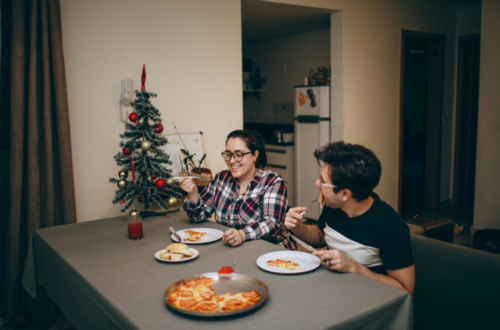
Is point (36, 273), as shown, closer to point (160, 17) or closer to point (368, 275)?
point (368, 275)

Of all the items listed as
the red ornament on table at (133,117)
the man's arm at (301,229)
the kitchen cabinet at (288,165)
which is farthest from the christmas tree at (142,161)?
the kitchen cabinet at (288,165)

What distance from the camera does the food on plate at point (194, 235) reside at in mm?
1947

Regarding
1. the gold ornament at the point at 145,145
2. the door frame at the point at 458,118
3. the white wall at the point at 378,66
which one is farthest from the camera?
the door frame at the point at 458,118

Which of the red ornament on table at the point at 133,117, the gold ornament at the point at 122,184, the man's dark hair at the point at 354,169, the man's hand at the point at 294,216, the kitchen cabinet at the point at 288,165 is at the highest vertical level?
the red ornament on table at the point at 133,117

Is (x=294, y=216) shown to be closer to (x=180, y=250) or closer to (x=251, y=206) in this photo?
(x=251, y=206)

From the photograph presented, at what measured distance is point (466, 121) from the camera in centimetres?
547

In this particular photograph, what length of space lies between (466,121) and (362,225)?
458 centimetres

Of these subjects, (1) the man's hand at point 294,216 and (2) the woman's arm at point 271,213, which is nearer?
(1) the man's hand at point 294,216

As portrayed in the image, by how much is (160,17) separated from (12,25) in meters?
1.04

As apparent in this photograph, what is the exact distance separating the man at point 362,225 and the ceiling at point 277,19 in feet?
8.56

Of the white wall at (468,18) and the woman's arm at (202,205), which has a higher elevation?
the white wall at (468,18)

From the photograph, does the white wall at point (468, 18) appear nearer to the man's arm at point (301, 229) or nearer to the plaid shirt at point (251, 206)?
the plaid shirt at point (251, 206)

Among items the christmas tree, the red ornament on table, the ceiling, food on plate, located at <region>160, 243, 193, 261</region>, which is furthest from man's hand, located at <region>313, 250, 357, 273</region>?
the ceiling

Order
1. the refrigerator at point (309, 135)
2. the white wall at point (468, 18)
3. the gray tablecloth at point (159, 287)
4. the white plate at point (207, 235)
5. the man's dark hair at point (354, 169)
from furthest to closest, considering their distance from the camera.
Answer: the white wall at point (468, 18)
the refrigerator at point (309, 135)
the white plate at point (207, 235)
the man's dark hair at point (354, 169)
the gray tablecloth at point (159, 287)
